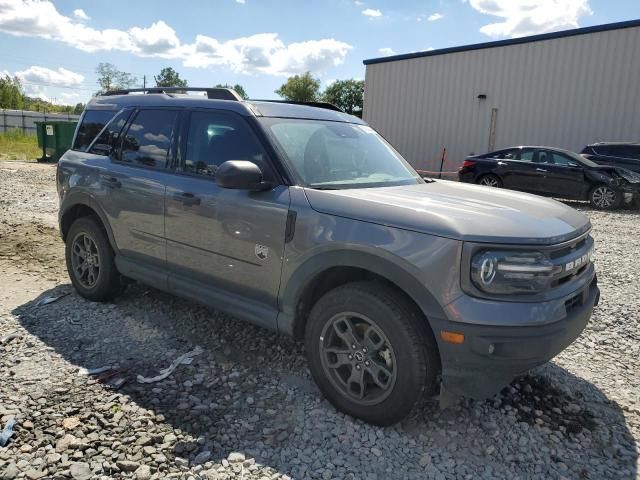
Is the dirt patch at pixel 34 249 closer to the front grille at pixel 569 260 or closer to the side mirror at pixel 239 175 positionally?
the side mirror at pixel 239 175

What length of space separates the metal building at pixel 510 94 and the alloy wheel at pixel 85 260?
1680 centimetres

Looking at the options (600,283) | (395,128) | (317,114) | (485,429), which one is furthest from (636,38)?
(485,429)

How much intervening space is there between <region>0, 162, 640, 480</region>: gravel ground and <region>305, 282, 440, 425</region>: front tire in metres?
0.17

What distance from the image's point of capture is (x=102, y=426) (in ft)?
9.15

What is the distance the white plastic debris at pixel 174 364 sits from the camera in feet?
10.9

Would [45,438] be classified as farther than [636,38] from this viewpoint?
No

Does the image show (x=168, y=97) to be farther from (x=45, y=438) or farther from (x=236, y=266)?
(x=45, y=438)

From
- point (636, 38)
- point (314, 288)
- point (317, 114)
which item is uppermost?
point (636, 38)

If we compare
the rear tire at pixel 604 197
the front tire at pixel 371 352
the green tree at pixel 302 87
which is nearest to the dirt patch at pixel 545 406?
the front tire at pixel 371 352

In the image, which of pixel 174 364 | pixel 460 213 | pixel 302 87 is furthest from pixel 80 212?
pixel 302 87

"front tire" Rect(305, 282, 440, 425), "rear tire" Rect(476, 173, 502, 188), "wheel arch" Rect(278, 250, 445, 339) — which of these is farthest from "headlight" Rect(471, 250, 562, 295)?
"rear tire" Rect(476, 173, 502, 188)

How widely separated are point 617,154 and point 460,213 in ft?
41.2

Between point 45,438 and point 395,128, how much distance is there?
2072 cm

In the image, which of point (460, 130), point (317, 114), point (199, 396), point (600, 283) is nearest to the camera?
point (199, 396)
